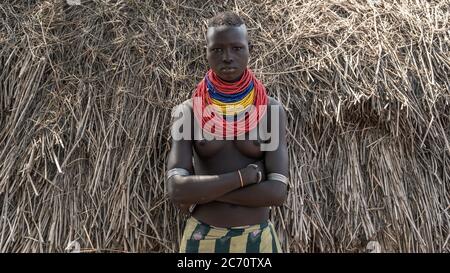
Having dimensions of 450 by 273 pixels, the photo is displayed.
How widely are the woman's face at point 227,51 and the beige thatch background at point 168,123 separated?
81 cm

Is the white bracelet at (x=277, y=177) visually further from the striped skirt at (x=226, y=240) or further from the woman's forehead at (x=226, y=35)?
the woman's forehead at (x=226, y=35)

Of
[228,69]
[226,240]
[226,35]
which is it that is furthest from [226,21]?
[226,240]

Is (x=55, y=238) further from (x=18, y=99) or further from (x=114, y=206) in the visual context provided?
(x=18, y=99)

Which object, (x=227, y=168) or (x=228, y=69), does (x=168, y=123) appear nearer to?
(x=227, y=168)

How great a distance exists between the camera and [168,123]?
3279mm

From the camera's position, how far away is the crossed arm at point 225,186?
2.47m

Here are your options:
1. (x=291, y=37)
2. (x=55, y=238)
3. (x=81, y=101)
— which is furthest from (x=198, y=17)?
(x=55, y=238)

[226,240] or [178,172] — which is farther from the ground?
[178,172]

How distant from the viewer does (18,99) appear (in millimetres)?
3393

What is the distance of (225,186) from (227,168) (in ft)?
0.61

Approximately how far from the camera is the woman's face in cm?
252

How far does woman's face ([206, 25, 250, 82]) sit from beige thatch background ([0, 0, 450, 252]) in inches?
31.9

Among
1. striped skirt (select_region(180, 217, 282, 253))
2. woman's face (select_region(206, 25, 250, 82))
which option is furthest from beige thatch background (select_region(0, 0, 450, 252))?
woman's face (select_region(206, 25, 250, 82))

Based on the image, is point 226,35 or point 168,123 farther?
point 168,123
